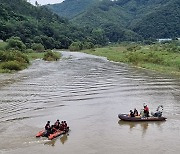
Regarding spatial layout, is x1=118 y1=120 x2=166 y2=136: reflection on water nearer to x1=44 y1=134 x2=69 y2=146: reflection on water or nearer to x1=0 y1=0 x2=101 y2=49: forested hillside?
x1=44 y1=134 x2=69 y2=146: reflection on water

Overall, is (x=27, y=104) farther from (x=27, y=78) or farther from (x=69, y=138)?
(x=27, y=78)

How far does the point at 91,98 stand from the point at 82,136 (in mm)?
11807

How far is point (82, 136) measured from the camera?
22.9 meters

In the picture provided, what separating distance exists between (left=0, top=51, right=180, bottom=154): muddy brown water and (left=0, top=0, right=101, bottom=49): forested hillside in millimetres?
66553

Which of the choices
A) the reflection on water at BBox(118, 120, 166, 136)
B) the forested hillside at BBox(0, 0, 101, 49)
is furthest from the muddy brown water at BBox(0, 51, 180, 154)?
the forested hillside at BBox(0, 0, 101, 49)

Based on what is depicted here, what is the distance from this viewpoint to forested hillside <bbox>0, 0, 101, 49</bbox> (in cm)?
11425

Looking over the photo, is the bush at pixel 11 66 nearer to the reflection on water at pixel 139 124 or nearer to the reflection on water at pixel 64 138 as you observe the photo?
the reflection on water at pixel 139 124

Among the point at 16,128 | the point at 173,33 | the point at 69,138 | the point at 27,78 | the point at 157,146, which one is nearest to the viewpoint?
the point at 157,146

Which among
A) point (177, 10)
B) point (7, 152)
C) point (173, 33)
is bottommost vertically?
point (7, 152)

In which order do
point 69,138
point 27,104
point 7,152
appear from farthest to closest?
point 27,104 → point 69,138 → point 7,152

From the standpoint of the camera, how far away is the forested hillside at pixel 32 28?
11425 centimetres

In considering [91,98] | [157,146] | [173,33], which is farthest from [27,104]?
[173,33]

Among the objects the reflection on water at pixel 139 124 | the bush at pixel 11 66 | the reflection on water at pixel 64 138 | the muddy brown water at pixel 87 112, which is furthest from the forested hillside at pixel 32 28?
the reflection on water at pixel 64 138

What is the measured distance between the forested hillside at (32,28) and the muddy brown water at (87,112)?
6655 cm
